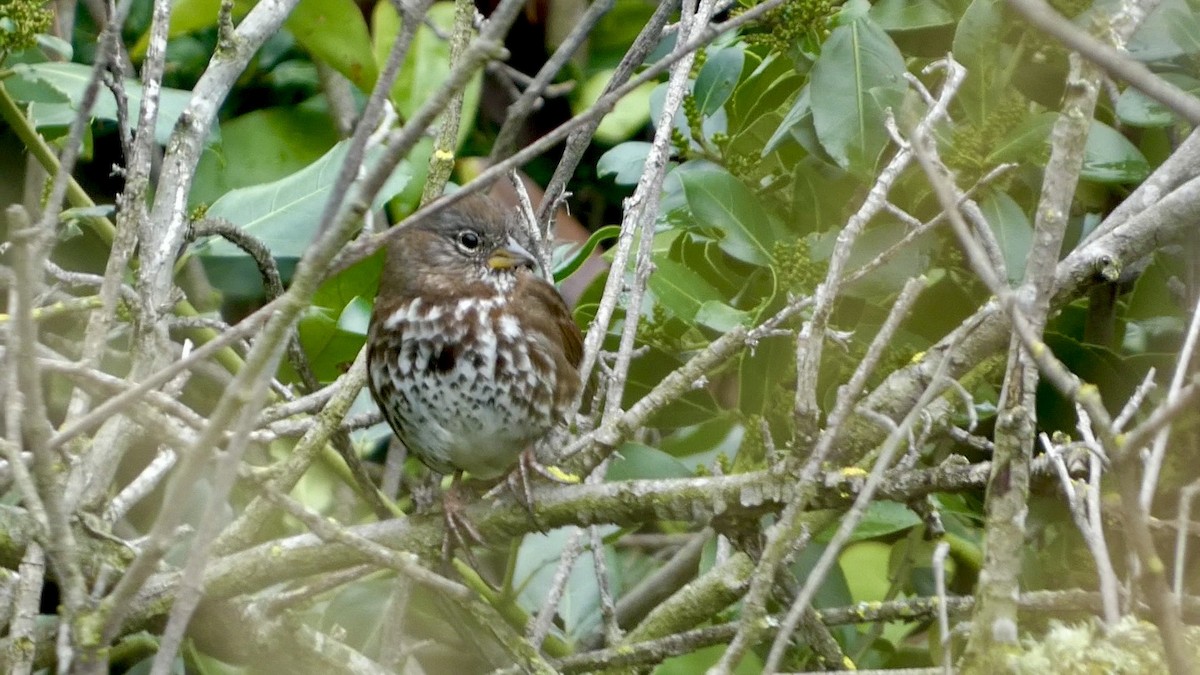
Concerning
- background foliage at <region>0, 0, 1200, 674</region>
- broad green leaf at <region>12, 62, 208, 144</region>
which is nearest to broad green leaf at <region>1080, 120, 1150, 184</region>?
background foliage at <region>0, 0, 1200, 674</region>

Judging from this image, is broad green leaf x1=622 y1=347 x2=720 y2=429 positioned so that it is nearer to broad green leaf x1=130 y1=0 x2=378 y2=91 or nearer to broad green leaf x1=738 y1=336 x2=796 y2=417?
broad green leaf x1=738 y1=336 x2=796 y2=417

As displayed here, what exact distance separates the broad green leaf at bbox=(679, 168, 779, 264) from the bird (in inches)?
18.2

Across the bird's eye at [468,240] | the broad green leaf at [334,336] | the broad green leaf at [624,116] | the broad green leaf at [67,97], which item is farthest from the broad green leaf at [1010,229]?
the broad green leaf at [624,116]

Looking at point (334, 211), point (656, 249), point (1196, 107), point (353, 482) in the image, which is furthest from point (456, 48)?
point (1196, 107)

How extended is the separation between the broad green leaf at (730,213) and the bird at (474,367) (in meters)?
0.46

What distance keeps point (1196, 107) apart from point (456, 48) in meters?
2.03

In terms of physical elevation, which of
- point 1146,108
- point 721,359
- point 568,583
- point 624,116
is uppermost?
point 1146,108

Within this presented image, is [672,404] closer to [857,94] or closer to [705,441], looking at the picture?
[705,441]

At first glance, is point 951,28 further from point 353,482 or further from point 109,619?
point 109,619

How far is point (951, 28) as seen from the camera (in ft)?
9.93


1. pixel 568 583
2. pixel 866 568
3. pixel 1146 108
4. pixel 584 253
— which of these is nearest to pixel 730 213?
pixel 584 253

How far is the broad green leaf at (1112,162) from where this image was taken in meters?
2.76

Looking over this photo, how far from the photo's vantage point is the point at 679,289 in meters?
3.00

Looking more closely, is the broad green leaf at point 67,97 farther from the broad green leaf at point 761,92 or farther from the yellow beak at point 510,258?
the broad green leaf at point 761,92
